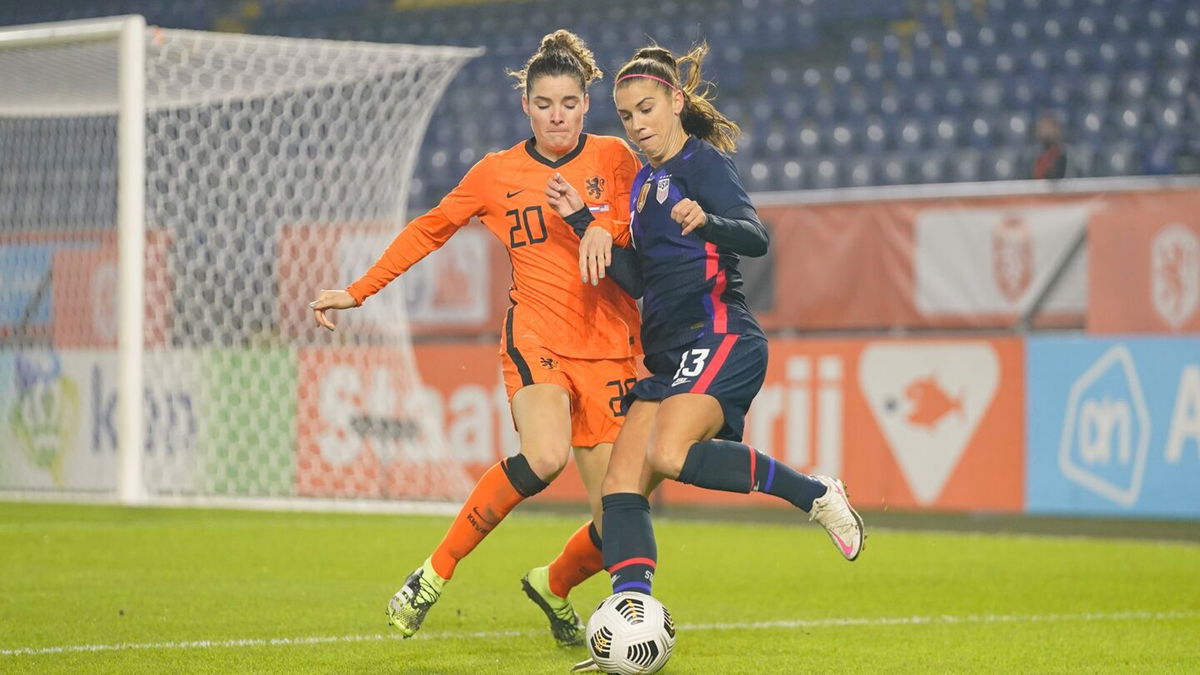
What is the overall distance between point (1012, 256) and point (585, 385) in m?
5.85

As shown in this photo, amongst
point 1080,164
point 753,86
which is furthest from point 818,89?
point 1080,164

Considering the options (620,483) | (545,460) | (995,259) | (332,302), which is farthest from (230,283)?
(620,483)

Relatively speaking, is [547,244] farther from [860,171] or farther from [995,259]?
[860,171]

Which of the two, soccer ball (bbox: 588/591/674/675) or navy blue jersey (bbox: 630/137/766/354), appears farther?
navy blue jersey (bbox: 630/137/766/354)

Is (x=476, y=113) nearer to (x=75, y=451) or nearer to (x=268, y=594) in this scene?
(x=75, y=451)

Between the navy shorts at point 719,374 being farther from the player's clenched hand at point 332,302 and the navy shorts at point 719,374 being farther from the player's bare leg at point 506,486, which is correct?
the player's clenched hand at point 332,302

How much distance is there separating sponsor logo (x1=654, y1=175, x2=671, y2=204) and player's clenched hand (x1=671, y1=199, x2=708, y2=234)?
36cm

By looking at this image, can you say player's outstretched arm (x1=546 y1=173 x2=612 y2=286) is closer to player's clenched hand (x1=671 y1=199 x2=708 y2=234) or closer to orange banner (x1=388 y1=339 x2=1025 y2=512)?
player's clenched hand (x1=671 y1=199 x2=708 y2=234)

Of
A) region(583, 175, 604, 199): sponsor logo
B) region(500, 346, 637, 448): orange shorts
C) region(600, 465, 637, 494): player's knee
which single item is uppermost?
region(583, 175, 604, 199): sponsor logo

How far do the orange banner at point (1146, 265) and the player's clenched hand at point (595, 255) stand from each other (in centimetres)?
596

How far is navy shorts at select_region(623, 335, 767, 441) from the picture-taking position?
441 centimetres

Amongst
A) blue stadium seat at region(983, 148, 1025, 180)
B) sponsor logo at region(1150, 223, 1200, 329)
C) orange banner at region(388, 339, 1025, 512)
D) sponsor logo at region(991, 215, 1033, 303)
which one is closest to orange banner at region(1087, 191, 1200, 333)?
sponsor logo at region(1150, 223, 1200, 329)

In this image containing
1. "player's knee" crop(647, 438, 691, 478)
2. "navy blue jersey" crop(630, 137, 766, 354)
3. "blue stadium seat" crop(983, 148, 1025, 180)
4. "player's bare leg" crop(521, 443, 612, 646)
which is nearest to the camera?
"player's knee" crop(647, 438, 691, 478)

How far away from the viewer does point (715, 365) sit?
442 cm
